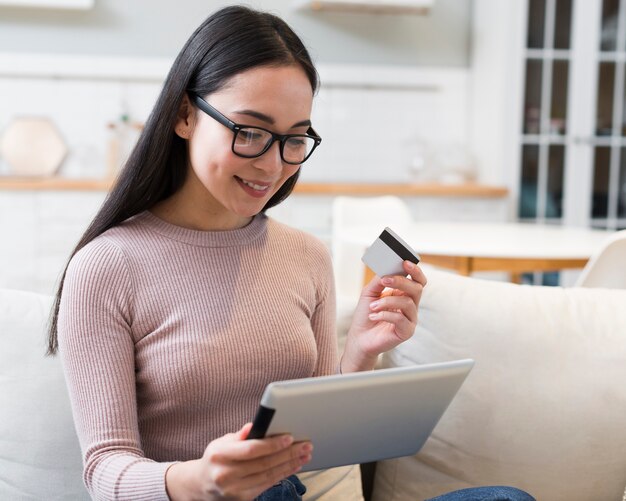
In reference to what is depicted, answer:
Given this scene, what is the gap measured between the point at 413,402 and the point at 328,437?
5.0 inches

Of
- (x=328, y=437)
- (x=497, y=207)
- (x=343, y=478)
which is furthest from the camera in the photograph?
(x=497, y=207)

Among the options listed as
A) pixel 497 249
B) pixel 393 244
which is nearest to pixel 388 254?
pixel 393 244

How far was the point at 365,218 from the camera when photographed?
11.9 ft

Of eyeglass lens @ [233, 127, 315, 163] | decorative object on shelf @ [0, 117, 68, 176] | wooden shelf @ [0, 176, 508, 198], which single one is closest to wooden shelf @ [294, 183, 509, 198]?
wooden shelf @ [0, 176, 508, 198]

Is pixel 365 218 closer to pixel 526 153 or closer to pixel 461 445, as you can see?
pixel 526 153

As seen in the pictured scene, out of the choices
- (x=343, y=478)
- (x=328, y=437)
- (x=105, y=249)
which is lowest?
(x=343, y=478)

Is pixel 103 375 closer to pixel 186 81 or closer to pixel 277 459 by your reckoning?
pixel 277 459

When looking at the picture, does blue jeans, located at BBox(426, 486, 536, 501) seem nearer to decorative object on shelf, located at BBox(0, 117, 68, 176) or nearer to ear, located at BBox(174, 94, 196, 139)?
ear, located at BBox(174, 94, 196, 139)

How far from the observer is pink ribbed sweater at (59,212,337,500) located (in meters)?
1.15

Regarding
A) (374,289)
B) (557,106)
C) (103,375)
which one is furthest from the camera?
(557,106)

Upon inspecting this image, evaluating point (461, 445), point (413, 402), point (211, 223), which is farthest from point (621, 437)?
point (211, 223)

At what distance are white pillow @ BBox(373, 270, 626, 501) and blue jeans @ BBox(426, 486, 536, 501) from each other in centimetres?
33

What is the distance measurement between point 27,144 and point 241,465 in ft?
12.7

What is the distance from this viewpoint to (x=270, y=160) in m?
1.24
